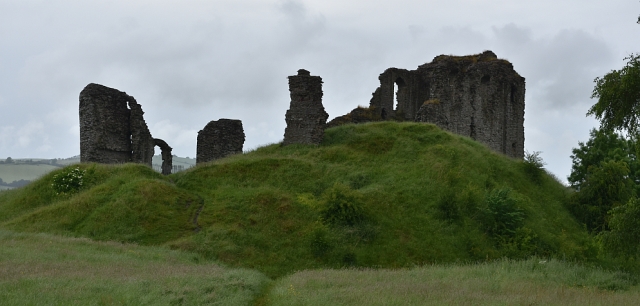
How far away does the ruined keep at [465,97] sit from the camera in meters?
43.8

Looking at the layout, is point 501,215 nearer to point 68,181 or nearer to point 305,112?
point 305,112

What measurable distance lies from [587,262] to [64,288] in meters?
18.2

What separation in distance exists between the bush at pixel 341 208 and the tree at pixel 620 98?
977cm

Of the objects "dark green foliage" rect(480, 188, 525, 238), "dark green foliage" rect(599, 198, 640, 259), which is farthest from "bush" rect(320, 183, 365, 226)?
"dark green foliage" rect(599, 198, 640, 259)

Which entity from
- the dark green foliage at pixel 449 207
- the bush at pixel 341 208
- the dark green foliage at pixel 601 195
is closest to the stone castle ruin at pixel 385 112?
the bush at pixel 341 208

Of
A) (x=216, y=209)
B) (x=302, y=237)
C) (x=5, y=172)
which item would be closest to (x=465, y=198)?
(x=302, y=237)

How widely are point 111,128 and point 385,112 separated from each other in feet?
66.7

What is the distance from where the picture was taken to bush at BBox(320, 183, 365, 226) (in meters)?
24.5

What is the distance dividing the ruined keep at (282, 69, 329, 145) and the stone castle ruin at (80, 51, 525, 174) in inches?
2.2

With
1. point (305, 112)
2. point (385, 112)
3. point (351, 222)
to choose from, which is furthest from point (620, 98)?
point (385, 112)

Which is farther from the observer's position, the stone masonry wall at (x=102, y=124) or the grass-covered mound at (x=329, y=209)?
the stone masonry wall at (x=102, y=124)

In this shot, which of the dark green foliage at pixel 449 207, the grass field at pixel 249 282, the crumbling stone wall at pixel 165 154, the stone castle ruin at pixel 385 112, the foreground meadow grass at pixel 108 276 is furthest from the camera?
the crumbling stone wall at pixel 165 154

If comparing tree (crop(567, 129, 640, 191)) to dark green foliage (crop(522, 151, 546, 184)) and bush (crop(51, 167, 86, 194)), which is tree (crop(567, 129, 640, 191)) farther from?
bush (crop(51, 167, 86, 194))

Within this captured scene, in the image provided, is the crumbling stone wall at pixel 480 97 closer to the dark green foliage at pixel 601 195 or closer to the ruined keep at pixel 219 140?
the ruined keep at pixel 219 140
